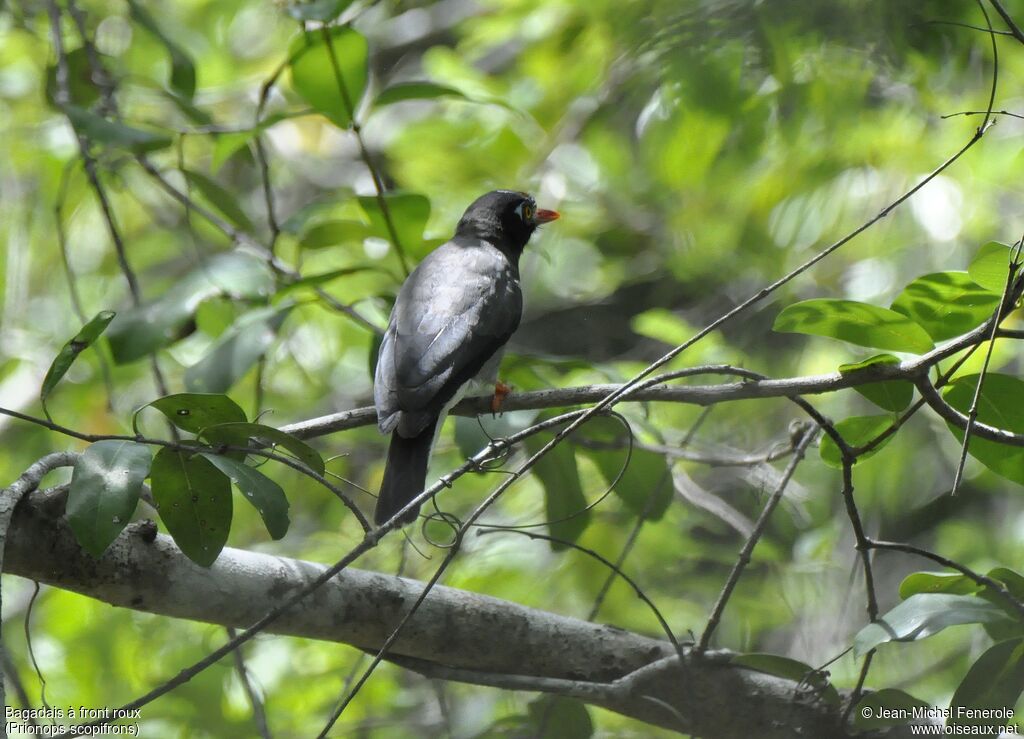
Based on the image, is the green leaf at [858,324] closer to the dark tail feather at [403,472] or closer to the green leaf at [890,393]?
the green leaf at [890,393]

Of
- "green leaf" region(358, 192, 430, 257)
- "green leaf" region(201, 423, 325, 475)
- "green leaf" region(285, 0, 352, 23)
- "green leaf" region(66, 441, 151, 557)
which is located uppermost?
"green leaf" region(285, 0, 352, 23)

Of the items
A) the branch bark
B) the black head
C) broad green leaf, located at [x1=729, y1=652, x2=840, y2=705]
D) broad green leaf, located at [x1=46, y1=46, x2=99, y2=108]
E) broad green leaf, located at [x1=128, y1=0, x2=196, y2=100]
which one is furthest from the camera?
the black head

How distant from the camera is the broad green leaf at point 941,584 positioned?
239 cm

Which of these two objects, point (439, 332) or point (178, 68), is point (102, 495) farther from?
point (178, 68)

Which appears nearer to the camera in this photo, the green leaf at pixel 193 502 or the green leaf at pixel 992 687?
the green leaf at pixel 193 502

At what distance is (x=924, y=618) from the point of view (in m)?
2.16

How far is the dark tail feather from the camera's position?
3.19m

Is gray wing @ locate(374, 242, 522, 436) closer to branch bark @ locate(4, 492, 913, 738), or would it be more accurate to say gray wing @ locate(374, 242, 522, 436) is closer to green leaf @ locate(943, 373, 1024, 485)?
branch bark @ locate(4, 492, 913, 738)

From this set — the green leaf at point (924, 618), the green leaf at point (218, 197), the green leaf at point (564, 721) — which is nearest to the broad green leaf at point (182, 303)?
the green leaf at point (218, 197)

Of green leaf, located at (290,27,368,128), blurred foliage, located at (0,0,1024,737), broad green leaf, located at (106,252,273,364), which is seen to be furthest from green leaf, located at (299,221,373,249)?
green leaf, located at (290,27,368,128)

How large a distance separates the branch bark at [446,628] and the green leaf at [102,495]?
211 millimetres

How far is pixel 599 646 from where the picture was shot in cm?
278

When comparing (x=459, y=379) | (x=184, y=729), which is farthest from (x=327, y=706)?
(x=459, y=379)

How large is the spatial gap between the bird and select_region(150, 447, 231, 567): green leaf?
658mm
